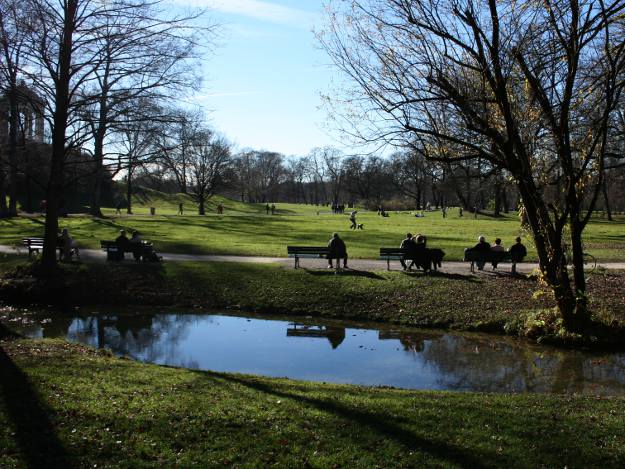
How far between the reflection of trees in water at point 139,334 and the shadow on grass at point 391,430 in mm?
4471

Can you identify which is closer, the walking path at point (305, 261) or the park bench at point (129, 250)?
the walking path at point (305, 261)

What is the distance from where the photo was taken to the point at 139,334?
46.3ft

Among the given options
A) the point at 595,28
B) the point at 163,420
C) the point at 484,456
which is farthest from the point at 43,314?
the point at 595,28

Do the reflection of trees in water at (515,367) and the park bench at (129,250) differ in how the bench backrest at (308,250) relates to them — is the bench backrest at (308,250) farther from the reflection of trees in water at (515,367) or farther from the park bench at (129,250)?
the reflection of trees in water at (515,367)

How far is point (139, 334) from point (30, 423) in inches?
321

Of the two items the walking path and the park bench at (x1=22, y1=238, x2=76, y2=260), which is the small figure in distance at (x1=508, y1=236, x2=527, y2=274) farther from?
the park bench at (x1=22, y1=238, x2=76, y2=260)

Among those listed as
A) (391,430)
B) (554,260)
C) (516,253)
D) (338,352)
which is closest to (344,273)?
(516,253)

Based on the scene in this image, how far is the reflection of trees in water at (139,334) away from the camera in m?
12.3

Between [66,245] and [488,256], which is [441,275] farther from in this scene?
[66,245]

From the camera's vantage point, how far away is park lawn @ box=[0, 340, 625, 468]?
5648 mm

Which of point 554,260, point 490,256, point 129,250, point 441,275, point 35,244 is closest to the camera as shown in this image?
point 554,260

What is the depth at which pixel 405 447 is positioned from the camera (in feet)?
19.6

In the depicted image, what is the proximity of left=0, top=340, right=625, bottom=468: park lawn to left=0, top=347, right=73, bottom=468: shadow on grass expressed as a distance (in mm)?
12

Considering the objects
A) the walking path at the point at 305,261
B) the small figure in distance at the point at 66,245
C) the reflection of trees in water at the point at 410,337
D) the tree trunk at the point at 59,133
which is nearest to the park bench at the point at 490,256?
the walking path at the point at 305,261
